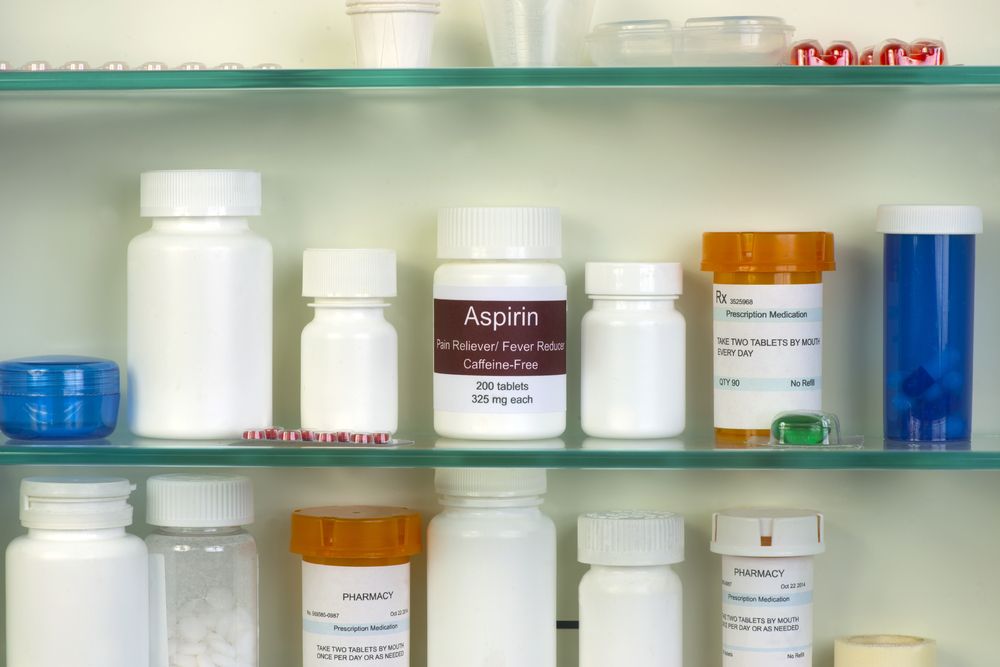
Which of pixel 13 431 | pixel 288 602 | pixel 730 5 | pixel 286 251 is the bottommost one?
pixel 288 602

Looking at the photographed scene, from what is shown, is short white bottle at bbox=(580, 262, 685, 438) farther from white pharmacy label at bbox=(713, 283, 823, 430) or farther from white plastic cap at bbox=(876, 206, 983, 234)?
white plastic cap at bbox=(876, 206, 983, 234)

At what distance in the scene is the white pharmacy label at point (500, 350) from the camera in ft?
2.78

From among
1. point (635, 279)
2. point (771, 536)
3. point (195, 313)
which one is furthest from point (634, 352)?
point (195, 313)

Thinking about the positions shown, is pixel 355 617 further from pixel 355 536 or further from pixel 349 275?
pixel 349 275

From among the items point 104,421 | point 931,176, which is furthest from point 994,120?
point 104,421

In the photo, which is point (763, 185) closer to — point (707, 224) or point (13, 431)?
point (707, 224)

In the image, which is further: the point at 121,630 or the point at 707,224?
the point at 707,224

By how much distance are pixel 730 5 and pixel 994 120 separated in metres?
0.20

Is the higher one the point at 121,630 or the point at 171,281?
the point at 171,281

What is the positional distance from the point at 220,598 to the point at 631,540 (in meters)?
0.27

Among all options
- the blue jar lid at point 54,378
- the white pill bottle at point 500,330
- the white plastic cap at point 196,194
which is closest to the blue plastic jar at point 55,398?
the blue jar lid at point 54,378

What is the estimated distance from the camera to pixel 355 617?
0.87 meters

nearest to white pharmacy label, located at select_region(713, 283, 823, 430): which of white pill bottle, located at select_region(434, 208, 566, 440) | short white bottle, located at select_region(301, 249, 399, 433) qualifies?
white pill bottle, located at select_region(434, 208, 566, 440)

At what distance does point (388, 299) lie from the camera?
0.95m
